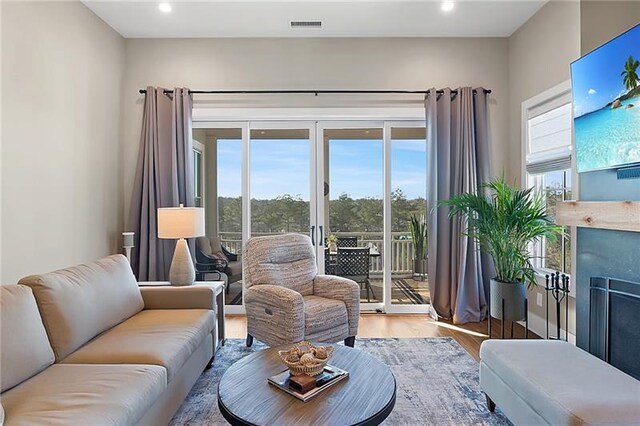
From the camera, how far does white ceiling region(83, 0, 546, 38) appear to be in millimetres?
3576

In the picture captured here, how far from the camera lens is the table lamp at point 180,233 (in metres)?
3.16

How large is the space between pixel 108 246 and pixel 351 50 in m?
3.35

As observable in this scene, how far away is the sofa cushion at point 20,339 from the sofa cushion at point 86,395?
0.17 feet

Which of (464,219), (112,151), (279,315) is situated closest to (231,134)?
(112,151)

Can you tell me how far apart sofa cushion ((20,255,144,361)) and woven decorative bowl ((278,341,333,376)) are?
117 centimetres

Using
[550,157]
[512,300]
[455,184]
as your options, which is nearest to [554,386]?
[512,300]

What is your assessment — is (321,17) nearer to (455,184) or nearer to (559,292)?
(455,184)

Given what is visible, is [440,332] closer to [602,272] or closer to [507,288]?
[507,288]

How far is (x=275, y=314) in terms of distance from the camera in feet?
9.64

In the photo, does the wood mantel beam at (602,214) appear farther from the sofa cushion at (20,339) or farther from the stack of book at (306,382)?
the sofa cushion at (20,339)

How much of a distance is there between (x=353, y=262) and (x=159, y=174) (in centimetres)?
238

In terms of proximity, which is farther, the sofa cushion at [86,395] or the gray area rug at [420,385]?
the gray area rug at [420,385]

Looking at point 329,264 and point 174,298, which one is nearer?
point 174,298

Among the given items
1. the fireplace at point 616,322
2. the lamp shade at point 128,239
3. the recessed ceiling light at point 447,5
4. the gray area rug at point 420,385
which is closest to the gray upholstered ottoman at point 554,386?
the gray area rug at point 420,385
